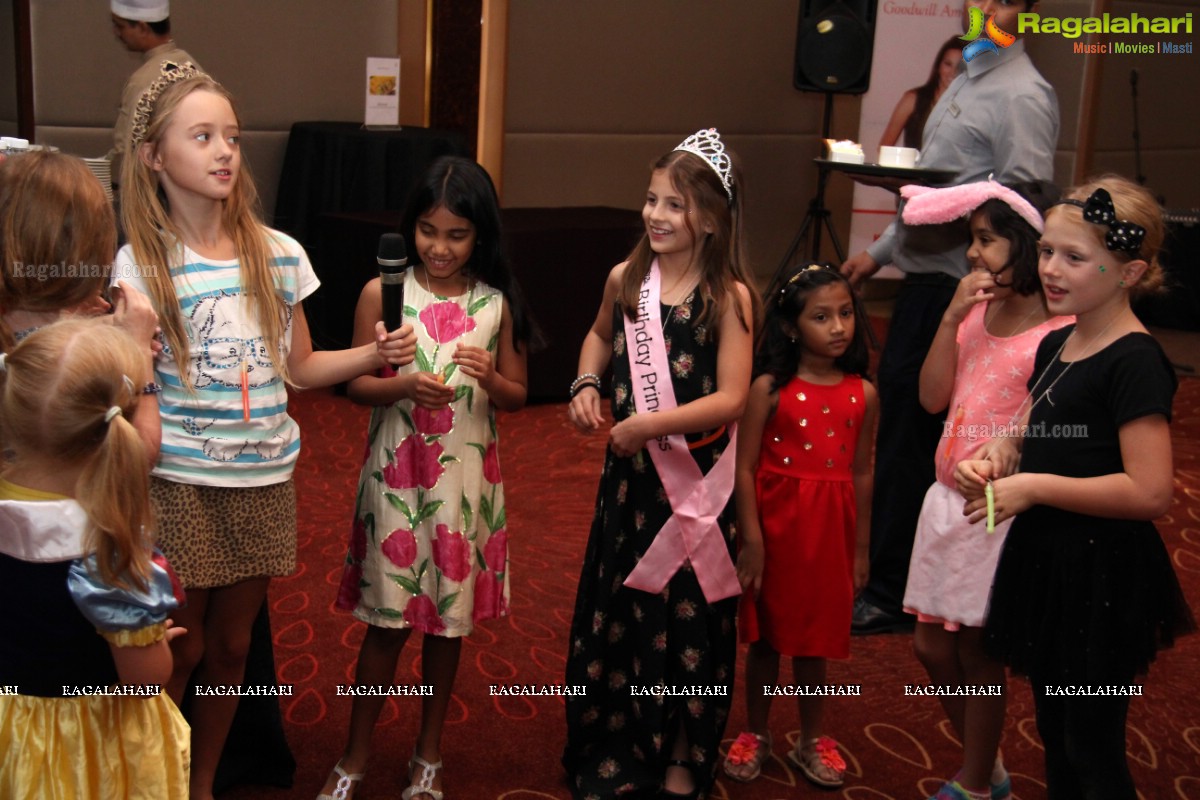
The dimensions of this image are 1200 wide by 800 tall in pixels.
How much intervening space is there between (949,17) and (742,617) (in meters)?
4.81

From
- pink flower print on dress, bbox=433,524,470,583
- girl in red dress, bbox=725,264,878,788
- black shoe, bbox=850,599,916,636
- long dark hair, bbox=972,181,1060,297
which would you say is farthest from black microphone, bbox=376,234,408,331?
black shoe, bbox=850,599,916,636

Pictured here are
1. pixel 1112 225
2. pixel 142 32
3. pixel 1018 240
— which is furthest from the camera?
pixel 142 32

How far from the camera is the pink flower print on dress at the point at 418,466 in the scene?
2064mm

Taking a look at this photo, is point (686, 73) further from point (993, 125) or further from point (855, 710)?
point (855, 710)

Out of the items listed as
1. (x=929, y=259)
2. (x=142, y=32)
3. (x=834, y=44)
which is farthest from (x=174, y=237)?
(x=834, y=44)

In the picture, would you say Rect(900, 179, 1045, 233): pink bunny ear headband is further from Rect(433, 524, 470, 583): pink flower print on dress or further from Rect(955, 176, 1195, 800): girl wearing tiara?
Rect(433, 524, 470, 583): pink flower print on dress

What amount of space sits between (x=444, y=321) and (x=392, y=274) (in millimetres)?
326

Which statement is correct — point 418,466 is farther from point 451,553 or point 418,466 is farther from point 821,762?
point 821,762

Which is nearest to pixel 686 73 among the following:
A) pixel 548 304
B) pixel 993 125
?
pixel 548 304

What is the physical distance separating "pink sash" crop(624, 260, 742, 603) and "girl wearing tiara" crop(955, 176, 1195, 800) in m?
0.45

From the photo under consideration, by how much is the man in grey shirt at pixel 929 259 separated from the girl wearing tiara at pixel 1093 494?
0.86 m

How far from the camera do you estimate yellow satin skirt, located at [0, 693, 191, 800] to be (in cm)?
143

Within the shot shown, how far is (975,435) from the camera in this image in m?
2.18

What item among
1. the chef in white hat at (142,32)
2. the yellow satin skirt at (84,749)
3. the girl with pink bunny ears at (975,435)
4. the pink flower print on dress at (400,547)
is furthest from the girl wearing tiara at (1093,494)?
the chef in white hat at (142,32)
